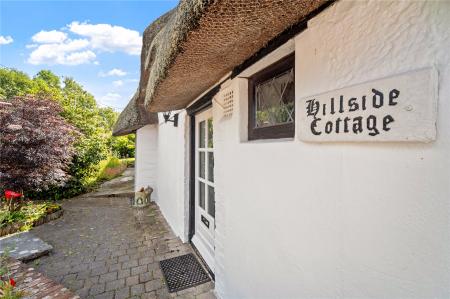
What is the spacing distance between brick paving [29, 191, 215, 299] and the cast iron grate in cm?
9

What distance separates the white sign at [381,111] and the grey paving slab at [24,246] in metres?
5.06

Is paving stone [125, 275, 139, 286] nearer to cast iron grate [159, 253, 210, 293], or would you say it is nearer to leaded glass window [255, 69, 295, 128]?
cast iron grate [159, 253, 210, 293]

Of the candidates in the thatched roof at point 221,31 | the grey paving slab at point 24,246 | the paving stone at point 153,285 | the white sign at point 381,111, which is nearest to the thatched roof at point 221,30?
the thatched roof at point 221,31

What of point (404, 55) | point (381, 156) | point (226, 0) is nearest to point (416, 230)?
point (381, 156)

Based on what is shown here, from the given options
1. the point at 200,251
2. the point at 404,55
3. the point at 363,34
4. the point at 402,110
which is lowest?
the point at 200,251

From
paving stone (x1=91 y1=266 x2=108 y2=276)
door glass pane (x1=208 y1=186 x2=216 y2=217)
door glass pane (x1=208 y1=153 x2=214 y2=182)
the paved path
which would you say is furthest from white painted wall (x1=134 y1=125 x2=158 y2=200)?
door glass pane (x1=208 y1=153 x2=214 y2=182)

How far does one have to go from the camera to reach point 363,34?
98 cm

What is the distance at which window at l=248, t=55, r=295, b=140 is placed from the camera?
159cm

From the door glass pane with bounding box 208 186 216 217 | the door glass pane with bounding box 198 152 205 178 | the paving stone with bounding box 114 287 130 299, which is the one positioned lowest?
the paving stone with bounding box 114 287 130 299

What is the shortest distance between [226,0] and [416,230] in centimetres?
116

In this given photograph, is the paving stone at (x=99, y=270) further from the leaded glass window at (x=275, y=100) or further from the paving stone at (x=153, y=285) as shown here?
the leaded glass window at (x=275, y=100)

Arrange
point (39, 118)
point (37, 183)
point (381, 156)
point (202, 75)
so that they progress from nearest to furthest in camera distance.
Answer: point (381, 156) → point (202, 75) → point (37, 183) → point (39, 118)

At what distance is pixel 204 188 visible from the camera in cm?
391

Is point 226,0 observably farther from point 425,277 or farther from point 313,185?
point 425,277
